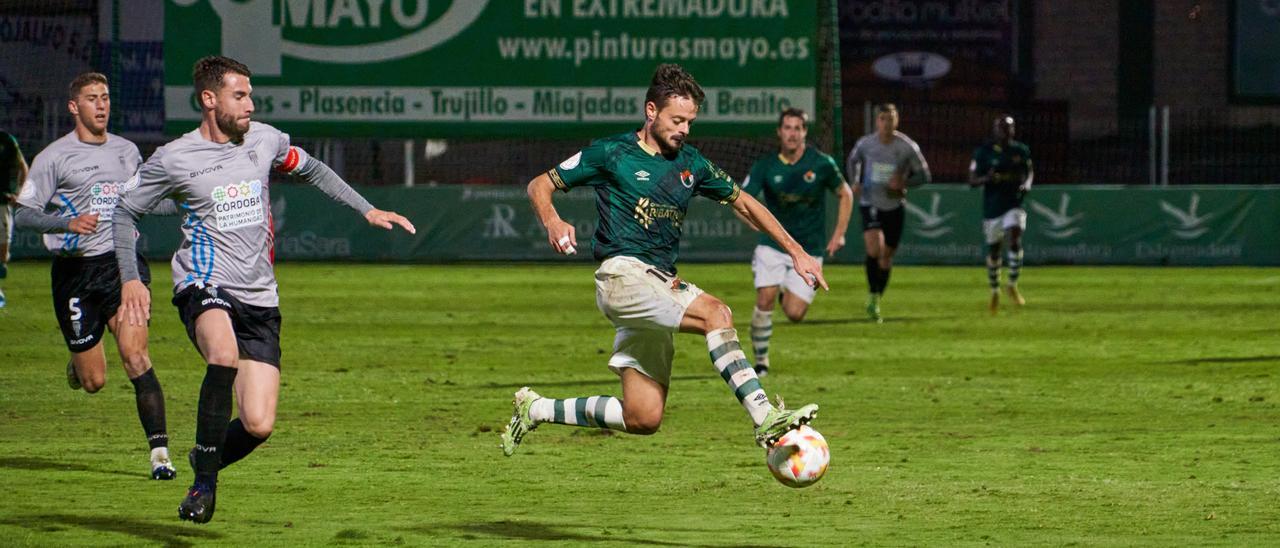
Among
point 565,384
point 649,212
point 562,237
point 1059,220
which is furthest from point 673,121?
point 1059,220

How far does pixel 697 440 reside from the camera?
1163 cm

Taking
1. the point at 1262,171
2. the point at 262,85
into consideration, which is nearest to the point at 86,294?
the point at 262,85

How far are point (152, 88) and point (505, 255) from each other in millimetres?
6946

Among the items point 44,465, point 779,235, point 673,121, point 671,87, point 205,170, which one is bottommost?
point 44,465

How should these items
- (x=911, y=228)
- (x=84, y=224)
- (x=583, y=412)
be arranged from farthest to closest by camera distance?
1. (x=911, y=228)
2. (x=84, y=224)
3. (x=583, y=412)

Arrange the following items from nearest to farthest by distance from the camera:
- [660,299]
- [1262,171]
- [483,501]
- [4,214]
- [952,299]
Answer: [660,299] → [483,501] → [4,214] → [952,299] → [1262,171]

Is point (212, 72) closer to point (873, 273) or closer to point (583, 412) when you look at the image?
point (583, 412)

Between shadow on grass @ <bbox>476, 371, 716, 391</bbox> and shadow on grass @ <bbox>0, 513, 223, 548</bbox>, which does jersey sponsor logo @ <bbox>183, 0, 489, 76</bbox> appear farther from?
shadow on grass @ <bbox>0, 513, 223, 548</bbox>

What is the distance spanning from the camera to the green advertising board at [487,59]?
30125mm

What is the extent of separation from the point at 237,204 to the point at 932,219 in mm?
24058

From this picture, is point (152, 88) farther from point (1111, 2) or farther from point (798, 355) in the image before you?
point (1111, 2)

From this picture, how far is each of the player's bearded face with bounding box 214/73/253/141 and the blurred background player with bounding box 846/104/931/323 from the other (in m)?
13.6

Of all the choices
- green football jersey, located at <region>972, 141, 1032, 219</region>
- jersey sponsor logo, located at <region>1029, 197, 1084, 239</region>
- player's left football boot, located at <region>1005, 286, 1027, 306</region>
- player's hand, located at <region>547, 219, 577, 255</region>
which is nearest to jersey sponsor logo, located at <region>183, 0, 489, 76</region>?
jersey sponsor logo, located at <region>1029, 197, 1084, 239</region>

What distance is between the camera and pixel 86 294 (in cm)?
1038
